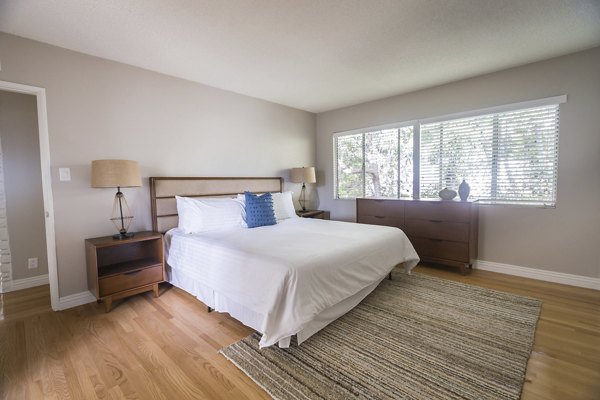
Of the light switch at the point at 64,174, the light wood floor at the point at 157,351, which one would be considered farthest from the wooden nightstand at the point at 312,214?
the light switch at the point at 64,174

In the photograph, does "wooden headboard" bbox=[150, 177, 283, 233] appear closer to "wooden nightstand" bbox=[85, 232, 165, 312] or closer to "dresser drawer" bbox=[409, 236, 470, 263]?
"wooden nightstand" bbox=[85, 232, 165, 312]

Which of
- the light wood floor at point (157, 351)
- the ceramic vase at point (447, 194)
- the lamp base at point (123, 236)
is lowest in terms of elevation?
the light wood floor at point (157, 351)

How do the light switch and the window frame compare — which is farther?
the window frame

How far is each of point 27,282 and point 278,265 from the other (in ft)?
11.2

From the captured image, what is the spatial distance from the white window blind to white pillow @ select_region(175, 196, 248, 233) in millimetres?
2725

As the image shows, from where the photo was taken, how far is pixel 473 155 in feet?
11.6

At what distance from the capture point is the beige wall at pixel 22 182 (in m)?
3.11

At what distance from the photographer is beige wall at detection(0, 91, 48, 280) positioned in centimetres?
311

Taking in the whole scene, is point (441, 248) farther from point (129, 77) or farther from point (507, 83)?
point (129, 77)

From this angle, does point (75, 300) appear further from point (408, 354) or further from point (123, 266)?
point (408, 354)

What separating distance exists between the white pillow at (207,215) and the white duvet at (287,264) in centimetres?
14

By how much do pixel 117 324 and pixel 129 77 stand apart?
2.49 metres

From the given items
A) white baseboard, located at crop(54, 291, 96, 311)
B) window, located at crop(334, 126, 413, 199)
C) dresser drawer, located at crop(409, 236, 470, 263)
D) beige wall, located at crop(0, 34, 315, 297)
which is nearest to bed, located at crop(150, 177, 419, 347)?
beige wall, located at crop(0, 34, 315, 297)

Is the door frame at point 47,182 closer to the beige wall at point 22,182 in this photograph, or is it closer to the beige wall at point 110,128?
the beige wall at point 110,128
